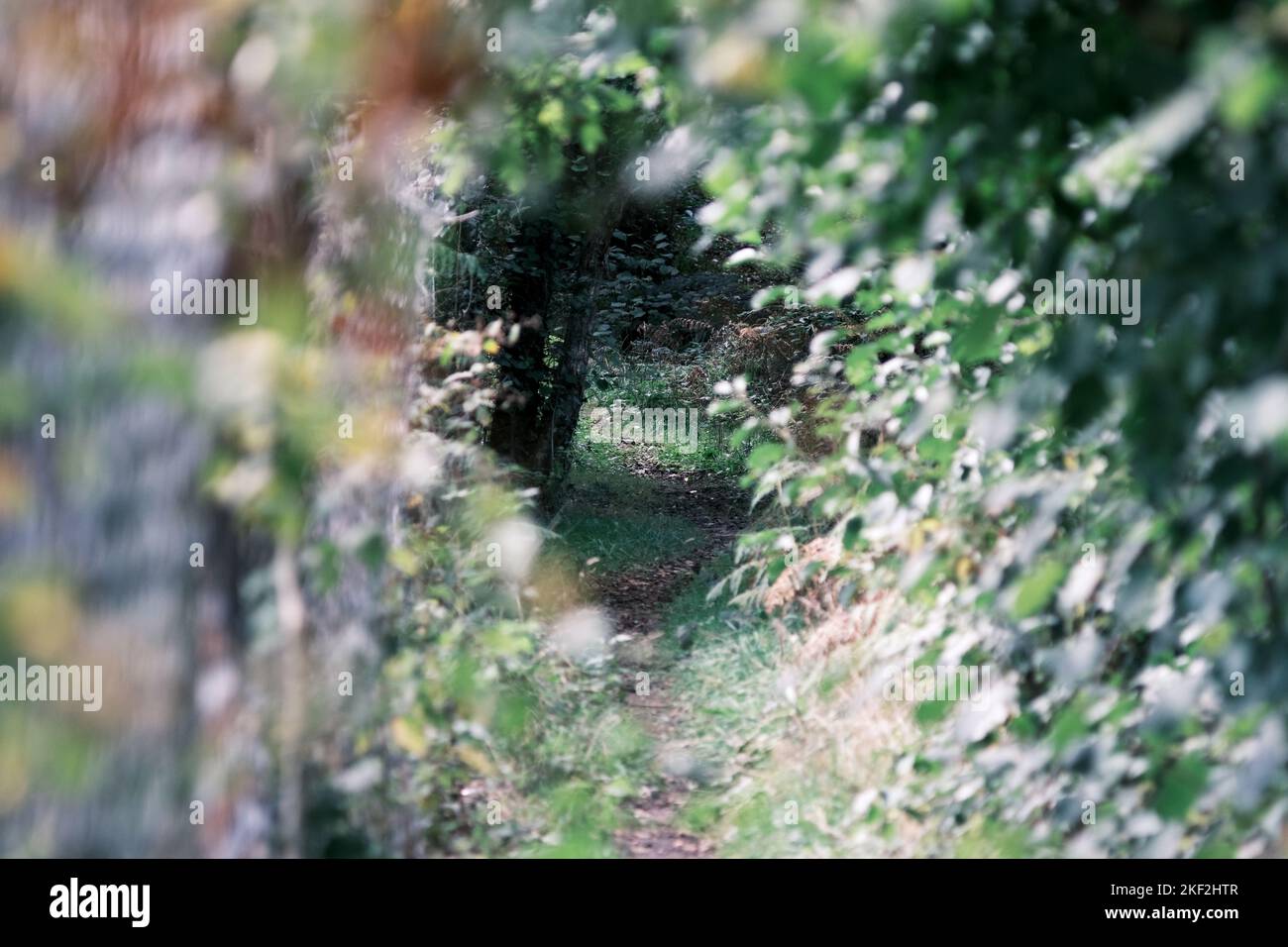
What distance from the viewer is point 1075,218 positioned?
1982mm

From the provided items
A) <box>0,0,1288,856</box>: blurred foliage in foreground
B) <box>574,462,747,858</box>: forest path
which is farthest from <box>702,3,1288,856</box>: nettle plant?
<box>574,462,747,858</box>: forest path

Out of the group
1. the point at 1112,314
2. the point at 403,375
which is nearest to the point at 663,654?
the point at 403,375

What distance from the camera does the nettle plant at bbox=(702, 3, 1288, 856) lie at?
157 cm

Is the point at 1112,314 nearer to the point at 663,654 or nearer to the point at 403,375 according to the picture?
the point at 403,375

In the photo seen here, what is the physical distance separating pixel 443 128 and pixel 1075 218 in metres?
2.01

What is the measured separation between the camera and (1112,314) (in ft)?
7.02

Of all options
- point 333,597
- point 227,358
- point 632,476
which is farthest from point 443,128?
point 632,476

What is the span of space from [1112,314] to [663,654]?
4925 mm

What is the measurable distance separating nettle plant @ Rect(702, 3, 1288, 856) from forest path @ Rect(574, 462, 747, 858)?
180 cm

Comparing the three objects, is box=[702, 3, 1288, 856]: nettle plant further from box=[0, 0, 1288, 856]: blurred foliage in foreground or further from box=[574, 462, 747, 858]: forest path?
box=[574, 462, 747, 858]: forest path

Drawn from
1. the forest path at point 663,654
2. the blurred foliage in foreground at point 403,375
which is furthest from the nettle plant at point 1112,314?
the forest path at point 663,654

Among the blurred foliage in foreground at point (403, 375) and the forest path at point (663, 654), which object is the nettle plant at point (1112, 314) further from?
the forest path at point (663, 654)

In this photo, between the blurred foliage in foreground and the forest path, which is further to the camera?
the forest path

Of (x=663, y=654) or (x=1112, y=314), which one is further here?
(x=663, y=654)
